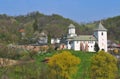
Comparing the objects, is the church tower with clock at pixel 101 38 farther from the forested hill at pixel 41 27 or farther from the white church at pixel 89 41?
the forested hill at pixel 41 27

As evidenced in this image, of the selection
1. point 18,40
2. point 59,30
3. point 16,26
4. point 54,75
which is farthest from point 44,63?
point 16,26

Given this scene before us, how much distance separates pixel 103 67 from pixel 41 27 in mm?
93513

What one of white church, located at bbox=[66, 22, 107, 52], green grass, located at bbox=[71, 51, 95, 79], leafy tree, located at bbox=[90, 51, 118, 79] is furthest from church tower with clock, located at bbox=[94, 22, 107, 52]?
leafy tree, located at bbox=[90, 51, 118, 79]

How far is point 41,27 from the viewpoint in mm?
140875

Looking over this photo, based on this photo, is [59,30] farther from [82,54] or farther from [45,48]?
[82,54]

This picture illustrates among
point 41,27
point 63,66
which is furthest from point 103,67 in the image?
point 41,27

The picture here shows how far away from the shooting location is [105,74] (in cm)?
4762

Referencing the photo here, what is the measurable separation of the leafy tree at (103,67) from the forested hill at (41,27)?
51778mm

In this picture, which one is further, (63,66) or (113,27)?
(113,27)

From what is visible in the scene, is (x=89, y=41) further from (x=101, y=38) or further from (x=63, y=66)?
(x=63, y=66)

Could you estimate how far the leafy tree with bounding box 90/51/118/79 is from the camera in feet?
156

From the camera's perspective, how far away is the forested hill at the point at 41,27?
109544 millimetres

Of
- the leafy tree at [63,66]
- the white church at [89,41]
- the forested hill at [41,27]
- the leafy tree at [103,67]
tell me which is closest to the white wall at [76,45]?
the white church at [89,41]

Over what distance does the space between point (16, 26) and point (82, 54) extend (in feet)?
218
